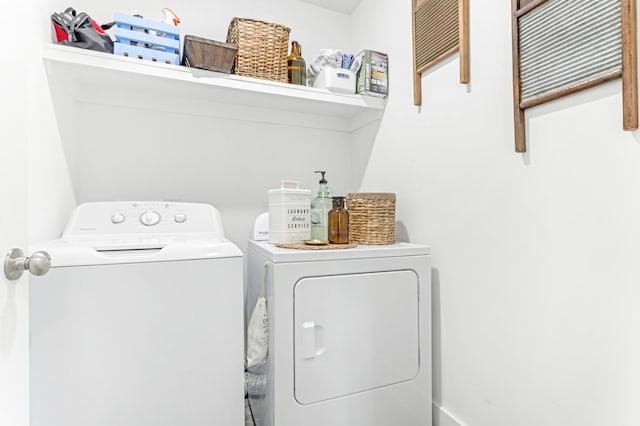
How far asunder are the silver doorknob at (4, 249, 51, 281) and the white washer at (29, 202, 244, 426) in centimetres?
25

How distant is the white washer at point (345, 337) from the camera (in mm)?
1244

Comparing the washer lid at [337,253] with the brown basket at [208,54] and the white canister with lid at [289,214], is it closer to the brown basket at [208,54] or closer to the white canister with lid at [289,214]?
the white canister with lid at [289,214]

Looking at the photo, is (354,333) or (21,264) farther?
(354,333)

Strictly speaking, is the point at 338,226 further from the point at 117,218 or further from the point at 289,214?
the point at 117,218

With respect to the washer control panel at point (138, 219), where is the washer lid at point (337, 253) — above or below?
below

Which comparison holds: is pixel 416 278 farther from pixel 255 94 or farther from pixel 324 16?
pixel 324 16

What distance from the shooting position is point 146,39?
151 cm

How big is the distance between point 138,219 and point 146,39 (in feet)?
2.69

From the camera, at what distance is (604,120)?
36.4 inches

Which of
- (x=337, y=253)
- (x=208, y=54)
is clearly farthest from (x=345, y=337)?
(x=208, y=54)

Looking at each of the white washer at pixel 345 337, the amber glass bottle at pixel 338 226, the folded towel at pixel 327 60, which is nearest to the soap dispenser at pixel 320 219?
the amber glass bottle at pixel 338 226

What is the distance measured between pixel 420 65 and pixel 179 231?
1.40 m

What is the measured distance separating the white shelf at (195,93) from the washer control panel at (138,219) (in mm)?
576

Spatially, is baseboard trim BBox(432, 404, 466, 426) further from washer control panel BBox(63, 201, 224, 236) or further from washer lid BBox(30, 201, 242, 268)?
washer control panel BBox(63, 201, 224, 236)
